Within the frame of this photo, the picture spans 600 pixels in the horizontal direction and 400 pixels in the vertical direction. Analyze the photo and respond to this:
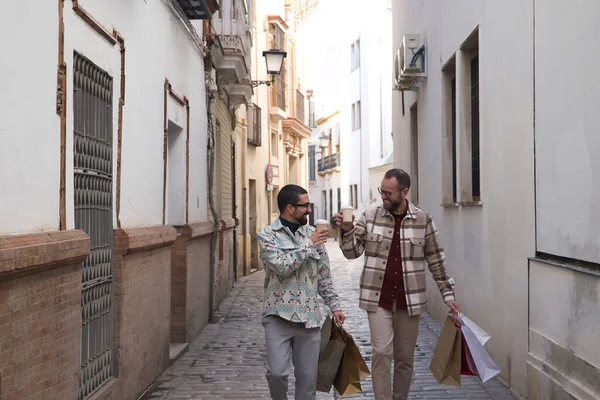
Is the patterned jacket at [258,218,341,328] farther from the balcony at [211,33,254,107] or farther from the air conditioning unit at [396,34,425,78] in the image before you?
the balcony at [211,33,254,107]

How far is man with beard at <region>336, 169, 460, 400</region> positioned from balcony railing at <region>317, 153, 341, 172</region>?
1715 inches

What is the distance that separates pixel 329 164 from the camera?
173 ft

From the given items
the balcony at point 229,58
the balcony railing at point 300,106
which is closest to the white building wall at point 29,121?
the balcony at point 229,58

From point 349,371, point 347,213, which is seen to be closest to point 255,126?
point 347,213

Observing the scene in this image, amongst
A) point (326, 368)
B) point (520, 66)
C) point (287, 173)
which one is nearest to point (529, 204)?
point (520, 66)

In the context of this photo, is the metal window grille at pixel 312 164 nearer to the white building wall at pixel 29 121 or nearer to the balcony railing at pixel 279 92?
the balcony railing at pixel 279 92

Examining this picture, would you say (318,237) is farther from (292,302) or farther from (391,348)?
(391,348)

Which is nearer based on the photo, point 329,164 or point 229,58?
point 229,58

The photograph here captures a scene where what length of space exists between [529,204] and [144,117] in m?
3.59

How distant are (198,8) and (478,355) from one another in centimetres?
603

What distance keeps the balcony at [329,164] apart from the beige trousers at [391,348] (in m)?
43.1

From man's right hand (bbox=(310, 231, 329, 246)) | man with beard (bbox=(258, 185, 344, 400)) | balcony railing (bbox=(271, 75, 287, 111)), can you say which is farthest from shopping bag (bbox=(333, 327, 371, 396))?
balcony railing (bbox=(271, 75, 287, 111))

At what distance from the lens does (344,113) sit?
45469 millimetres

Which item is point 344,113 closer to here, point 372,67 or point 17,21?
point 372,67
